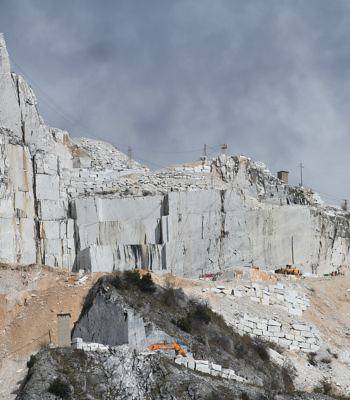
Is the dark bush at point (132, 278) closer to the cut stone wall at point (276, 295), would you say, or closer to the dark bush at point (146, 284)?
the dark bush at point (146, 284)

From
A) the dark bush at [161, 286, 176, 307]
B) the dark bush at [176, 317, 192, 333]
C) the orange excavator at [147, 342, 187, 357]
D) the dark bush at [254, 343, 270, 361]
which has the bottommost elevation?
the dark bush at [254, 343, 270, 361]

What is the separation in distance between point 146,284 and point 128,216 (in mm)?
11177

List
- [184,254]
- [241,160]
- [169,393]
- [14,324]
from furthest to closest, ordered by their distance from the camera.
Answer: [241,160] < [184,254] < [14,324] < [169,393]

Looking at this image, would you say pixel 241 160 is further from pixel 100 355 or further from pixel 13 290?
pixel 100 355

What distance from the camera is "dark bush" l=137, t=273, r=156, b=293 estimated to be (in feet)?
162

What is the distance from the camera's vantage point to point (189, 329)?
153 feet

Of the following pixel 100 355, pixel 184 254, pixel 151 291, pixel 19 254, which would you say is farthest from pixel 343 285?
pixel 100 355

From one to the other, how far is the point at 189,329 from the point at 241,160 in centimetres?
2239

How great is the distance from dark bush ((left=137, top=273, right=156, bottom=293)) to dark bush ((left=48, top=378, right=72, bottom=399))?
11.7 metres

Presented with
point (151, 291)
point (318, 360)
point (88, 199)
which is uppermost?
point (88, 199)

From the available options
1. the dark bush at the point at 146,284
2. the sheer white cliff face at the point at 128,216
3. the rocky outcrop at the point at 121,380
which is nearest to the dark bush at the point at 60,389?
the rocky outcrop at the point at 121,380

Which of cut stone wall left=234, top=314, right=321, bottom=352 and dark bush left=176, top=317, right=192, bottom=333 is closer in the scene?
dark bush left=176, top=317, right=192, bottom=333

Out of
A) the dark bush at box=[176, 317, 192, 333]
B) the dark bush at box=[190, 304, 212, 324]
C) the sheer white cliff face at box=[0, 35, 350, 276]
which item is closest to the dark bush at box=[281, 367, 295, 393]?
the dark bush at box=[190, 304, 212, 324]

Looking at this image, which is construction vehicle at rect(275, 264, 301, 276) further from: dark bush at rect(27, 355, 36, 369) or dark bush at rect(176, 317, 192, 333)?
dark bush at rect(27, 355, 36, 369)
